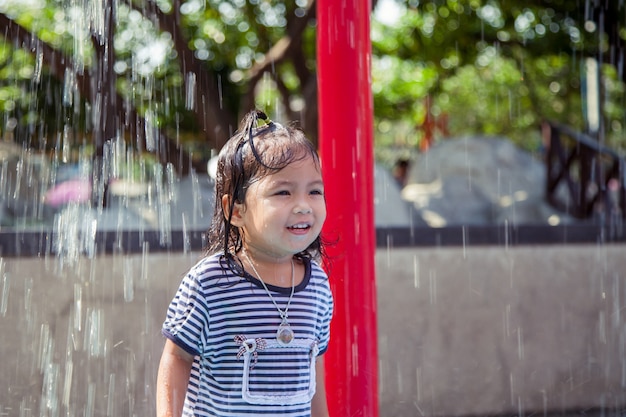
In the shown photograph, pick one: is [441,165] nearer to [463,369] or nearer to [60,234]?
[463,369]

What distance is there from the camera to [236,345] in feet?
6.51

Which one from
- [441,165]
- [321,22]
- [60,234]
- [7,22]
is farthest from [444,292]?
[441,165]

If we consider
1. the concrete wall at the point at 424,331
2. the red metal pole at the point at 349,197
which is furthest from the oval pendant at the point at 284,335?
the concrete wall at the point at 424,331

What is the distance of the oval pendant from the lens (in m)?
2.00

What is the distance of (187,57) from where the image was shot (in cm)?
741

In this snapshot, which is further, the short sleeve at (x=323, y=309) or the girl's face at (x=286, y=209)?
the short sleeve at (x=323, y=309)

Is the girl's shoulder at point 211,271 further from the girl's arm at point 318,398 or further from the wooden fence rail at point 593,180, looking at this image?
the wooden fence rail at point 593,180

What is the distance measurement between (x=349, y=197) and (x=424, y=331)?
8.11 feet

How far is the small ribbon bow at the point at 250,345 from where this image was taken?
6.49ft

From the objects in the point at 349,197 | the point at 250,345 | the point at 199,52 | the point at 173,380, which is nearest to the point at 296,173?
the point at 250,345

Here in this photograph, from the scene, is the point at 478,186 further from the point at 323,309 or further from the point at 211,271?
the point at 211,271

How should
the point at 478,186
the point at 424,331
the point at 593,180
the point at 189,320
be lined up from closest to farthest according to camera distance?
the point at 189,320
the point at 424,331
the point at 593,180
the point at 478,186

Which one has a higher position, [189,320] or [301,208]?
[301,208]

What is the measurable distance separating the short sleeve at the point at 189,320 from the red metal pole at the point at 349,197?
792mm
